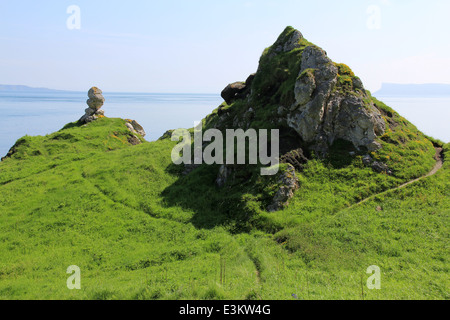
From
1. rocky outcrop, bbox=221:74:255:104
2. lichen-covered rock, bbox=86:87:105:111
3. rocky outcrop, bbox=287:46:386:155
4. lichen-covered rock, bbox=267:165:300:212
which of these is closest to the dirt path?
rocky outcrop, bbox=287:46:386:155

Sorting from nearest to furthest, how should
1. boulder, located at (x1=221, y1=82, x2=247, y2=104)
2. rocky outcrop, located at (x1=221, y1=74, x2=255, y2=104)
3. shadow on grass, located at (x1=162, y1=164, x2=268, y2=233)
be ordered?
shadow on grass, located at (x1=162, y1=164, x2=268, y2=233) → rocky outcrop, located at (x1=221, y1=74, x2=255, y2=104) → boulder, located at (x1=221, y1=82, x2=247, y2=104)

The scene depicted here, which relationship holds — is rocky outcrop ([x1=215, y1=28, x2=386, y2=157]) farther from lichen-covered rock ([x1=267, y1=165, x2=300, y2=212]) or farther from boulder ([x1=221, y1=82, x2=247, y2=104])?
boulder ([x1=221, y1=82, x2=247, y2=104])

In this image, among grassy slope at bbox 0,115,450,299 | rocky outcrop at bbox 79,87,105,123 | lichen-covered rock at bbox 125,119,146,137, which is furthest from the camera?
rocky outcrop at bbox 79,87,105,123

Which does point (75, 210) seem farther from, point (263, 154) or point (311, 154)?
point (311, 154)

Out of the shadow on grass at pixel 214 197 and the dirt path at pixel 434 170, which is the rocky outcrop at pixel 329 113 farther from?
the shadow on grass at pixel 214 197

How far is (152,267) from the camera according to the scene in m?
20.2

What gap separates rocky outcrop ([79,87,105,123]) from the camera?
211ft

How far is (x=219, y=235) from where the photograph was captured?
23734 mm
